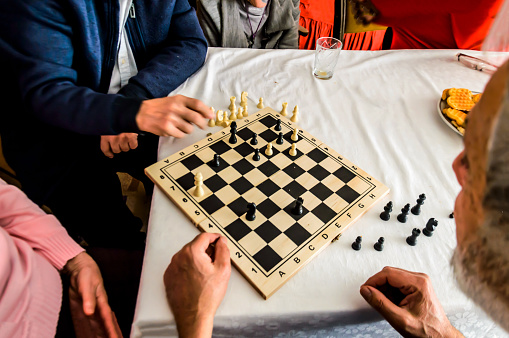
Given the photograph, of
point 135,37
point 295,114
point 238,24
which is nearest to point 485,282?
point 295,114

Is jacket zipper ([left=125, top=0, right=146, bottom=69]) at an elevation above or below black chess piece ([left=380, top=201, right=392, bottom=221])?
above

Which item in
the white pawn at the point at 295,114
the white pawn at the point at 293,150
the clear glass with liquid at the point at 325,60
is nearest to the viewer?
the white pawn at the point at 293,150

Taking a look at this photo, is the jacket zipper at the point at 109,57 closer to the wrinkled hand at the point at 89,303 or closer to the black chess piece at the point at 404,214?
the wrinkled hand at the point at 89,303

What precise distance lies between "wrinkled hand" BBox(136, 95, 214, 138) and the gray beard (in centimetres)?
84

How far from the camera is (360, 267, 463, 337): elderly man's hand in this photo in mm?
771

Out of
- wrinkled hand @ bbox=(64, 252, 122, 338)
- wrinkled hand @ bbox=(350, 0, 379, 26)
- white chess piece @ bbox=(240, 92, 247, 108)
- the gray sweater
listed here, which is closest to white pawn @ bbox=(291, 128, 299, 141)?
white chess piece @ bbox=(240, 92, 247, 108)

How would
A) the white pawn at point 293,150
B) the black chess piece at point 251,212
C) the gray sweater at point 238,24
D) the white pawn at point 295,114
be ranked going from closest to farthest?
the black chess piece at point 251,212 < the white pawn at point 293,150 < the white pawn at point 295,114 < the gray sweater at point 238,24

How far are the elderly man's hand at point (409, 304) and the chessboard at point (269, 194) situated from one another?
0.17m

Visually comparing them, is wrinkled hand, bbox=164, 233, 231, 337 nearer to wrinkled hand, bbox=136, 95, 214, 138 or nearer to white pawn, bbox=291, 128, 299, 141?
wrinkled hand, bbox=136, 95, 214, 138

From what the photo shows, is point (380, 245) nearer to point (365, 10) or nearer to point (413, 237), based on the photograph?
point (413, 237)

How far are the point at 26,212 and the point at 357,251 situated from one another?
3.20 feet

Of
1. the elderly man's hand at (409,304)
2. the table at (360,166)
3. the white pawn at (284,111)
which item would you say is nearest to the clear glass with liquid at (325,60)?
the table at (360,166)

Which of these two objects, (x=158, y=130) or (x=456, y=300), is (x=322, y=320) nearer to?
(x=456, y=300)

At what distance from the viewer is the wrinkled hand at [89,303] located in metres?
0.95
